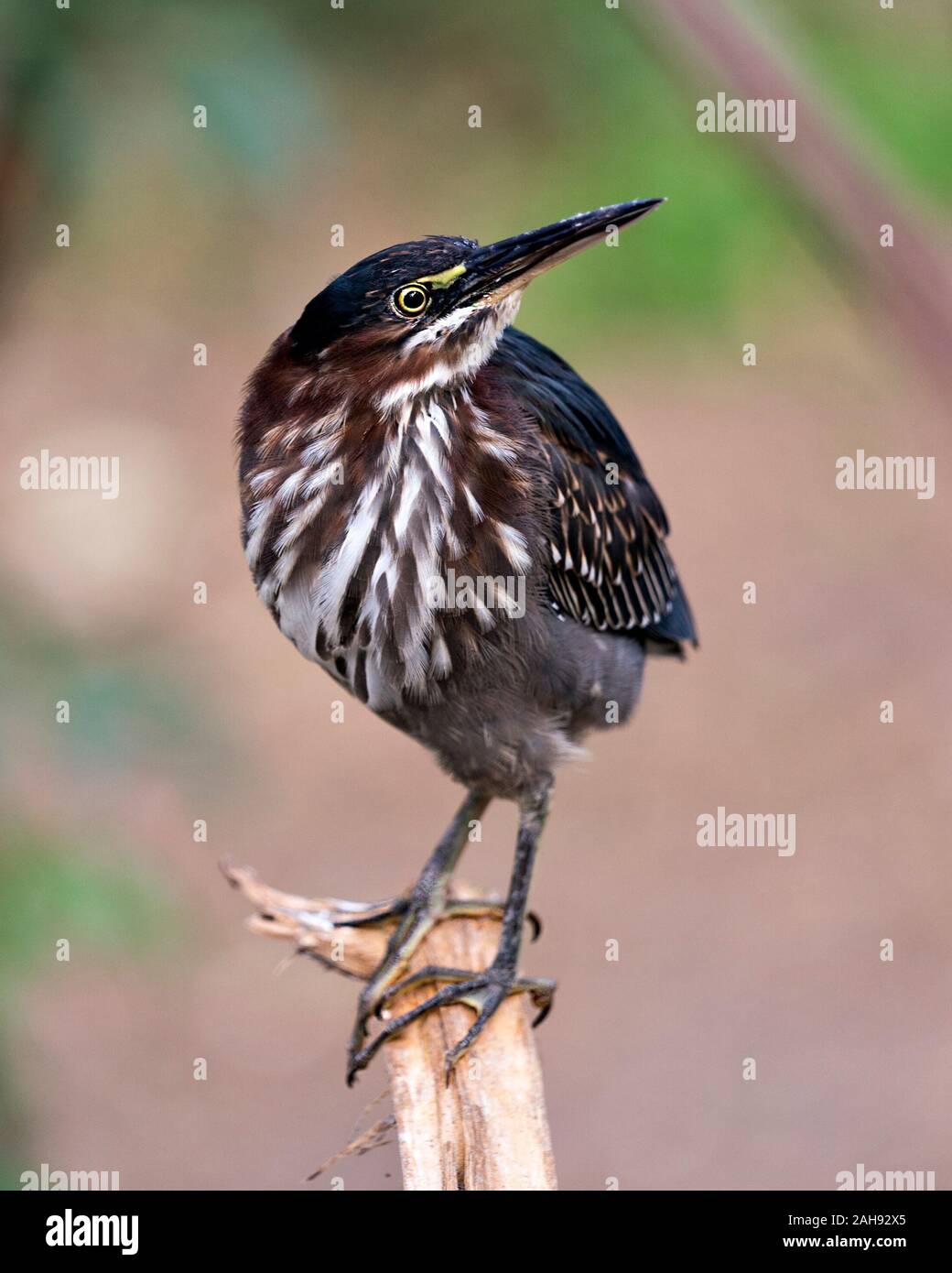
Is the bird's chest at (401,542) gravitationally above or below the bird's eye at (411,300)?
below

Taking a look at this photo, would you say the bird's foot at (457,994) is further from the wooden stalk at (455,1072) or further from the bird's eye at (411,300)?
the bird's eye at (411,300)

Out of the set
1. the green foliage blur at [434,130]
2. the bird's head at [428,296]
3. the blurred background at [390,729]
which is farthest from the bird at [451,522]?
the green foliage blur at [434,130]

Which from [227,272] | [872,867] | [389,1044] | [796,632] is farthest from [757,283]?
[389,1044]

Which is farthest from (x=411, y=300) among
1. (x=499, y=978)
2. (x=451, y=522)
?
(x=499, y=978)

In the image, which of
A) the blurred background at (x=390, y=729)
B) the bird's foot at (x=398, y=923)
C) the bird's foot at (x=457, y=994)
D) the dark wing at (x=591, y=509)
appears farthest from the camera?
the blurred background at (x=390, y=729)

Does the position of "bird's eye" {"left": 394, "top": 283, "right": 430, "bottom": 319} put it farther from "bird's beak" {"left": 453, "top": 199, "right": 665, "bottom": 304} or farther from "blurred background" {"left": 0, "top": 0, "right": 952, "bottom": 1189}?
"blurred background" {"left": 0, "top": 0, "right": 952, "bottom": 1189}

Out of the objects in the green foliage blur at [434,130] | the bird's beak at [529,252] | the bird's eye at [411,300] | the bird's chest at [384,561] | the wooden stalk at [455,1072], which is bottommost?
the wooden stalk at [455,1072]

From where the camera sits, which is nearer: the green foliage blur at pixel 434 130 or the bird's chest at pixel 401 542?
the bird's chest at pixel 401 542
